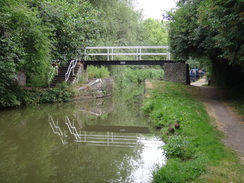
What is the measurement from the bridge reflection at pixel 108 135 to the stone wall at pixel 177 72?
11.2 m

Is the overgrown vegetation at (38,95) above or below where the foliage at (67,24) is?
below

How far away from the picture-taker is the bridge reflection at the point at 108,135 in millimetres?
8898

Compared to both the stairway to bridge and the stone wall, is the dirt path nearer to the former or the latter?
the stone wall

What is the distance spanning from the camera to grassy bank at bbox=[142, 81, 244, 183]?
5348 millimetres

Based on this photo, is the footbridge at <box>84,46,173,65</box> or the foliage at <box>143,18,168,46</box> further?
the foliage at <box>143,18,168,46</box>

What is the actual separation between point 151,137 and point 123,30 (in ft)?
68.9

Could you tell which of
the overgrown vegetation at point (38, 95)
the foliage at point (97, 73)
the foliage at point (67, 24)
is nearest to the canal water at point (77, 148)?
the overgrown vegetation at point (38, 95)

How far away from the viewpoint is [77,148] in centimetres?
833

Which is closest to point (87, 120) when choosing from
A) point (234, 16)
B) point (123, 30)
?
point (234, 16)

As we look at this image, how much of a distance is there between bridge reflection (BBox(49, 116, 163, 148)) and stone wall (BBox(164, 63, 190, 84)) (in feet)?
36.9

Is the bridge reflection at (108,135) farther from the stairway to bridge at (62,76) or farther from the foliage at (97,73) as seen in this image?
the foliage at (97,73)

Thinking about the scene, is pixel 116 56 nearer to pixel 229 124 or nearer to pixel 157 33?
pixel 229 124

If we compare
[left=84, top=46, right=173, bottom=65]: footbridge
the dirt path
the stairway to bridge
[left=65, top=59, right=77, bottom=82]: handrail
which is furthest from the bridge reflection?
[left=65, top=59, right=77, bottom=82]: handrail

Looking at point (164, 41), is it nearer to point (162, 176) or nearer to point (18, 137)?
point (18, 137)
